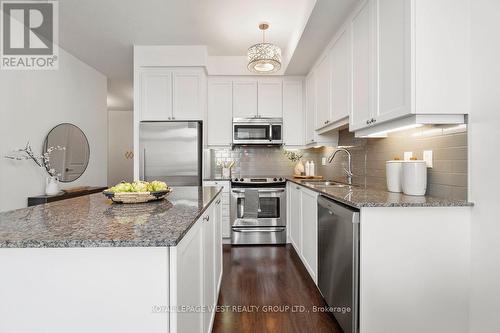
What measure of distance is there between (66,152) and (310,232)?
3.45 metres

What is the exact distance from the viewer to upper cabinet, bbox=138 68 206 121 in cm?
362

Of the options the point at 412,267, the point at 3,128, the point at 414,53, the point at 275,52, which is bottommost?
Result: the point at 412,267

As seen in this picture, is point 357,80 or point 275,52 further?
point 275,52

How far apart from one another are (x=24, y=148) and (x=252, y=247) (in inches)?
117

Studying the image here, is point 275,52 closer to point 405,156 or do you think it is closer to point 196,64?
point 196,64

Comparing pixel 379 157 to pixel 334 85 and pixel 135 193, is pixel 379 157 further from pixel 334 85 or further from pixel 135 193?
pixel 135 193

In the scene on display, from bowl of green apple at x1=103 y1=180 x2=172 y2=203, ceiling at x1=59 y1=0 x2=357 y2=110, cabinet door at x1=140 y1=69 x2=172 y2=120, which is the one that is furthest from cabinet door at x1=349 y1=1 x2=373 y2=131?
cabinet door at x1=140 y1=69 x2=172 y2=120

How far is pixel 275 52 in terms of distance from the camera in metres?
2.73

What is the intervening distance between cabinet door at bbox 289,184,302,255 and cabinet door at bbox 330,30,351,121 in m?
0.99

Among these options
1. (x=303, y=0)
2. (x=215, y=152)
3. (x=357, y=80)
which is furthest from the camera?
(x=215, y=152)

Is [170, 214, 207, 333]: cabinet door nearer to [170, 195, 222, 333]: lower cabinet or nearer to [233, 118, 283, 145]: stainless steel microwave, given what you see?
[170, 195, 222, 333]: lower cabinet

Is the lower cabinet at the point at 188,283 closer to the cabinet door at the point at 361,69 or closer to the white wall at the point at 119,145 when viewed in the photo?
the cabinet door at the point at 361,69

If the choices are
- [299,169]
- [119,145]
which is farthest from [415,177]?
[119,145]

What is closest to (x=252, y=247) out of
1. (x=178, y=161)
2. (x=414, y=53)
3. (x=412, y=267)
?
(x=178, y=161)
